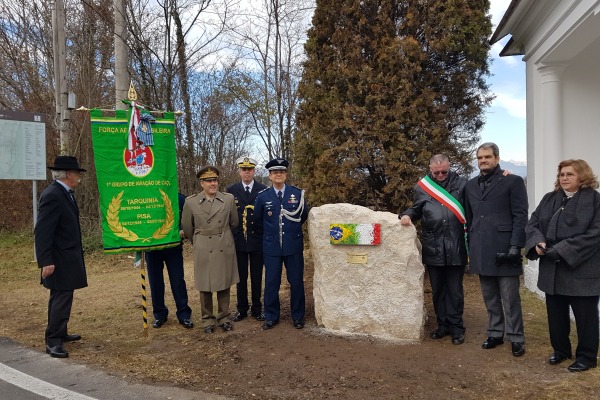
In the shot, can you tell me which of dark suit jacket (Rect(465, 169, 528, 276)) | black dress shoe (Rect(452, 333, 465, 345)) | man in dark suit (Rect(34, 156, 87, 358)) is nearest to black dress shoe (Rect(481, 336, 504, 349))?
black dress shoe (Rect(452, 333, 465, 345))

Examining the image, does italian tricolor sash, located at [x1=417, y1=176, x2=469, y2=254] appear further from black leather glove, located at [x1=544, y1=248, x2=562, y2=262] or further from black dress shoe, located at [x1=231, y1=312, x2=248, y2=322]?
black dress shoe, located at [x1=231, y1=312, x2=248, y2=322]

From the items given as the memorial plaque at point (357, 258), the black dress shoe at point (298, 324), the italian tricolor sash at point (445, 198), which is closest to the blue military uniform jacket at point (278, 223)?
the memorial plaque at point (357, 258)

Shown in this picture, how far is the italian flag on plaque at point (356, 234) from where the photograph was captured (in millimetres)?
4988

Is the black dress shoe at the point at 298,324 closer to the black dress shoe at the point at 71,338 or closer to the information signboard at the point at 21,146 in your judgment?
the black dress shoe at the point at 71,338

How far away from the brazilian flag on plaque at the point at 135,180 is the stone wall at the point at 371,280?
1.71m

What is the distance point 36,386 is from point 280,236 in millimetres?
2704

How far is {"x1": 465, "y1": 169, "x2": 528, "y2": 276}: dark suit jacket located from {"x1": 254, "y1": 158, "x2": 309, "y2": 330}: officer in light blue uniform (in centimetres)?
190

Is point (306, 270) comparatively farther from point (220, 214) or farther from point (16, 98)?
point (16, 98)

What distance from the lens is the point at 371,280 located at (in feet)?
16.6

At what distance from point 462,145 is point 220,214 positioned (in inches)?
167

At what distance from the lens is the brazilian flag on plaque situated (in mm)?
5211

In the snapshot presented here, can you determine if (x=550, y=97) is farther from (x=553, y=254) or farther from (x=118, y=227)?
(x=118, y=227)

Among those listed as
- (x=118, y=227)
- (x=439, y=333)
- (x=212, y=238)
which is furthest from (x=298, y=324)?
(x=118, y=227)

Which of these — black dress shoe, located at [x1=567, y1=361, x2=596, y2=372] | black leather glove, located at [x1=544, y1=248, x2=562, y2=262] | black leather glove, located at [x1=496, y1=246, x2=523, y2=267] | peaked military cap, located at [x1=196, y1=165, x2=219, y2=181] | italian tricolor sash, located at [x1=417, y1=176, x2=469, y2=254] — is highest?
peaked military cap, located at [x1=196, y1=165, x2=219, y2=181]
